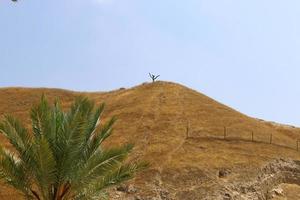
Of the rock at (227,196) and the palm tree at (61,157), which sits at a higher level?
the palm tree at (61,157)

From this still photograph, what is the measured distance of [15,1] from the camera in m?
17.6

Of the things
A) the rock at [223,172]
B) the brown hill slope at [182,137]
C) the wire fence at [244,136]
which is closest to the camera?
the brown hill slope at [182,137]

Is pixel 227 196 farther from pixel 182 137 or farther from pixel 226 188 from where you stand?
pixel 182 137

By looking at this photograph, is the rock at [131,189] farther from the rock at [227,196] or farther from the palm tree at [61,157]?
the palm tree at [61,157]

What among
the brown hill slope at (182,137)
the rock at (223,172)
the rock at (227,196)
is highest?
the brown hill slope at (182,137)

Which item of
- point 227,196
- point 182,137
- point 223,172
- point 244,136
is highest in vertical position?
point 244,136

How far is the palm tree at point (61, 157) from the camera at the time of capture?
2478 centimetres

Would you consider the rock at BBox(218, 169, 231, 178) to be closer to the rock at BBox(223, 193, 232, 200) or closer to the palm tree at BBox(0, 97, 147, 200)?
the rock at BBox(223, 193, 232, 200)

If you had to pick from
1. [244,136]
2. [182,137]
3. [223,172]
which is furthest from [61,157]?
[244,136]

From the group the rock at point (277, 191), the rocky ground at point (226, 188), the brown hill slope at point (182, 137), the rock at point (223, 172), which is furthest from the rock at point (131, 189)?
the rock at point (277, 191)

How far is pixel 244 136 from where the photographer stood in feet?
192

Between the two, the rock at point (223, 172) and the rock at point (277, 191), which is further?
the rock at point (277, 191)

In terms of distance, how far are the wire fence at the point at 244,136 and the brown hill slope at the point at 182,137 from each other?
10 cm

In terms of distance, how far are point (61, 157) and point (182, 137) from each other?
3219cm
